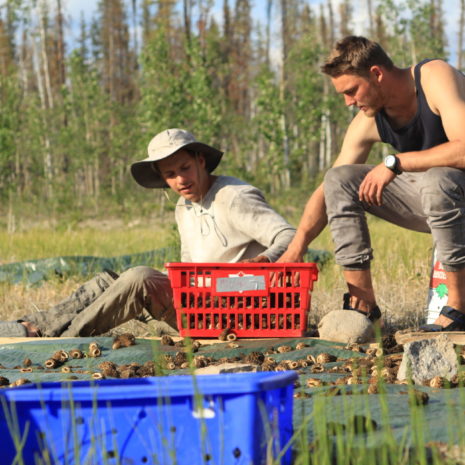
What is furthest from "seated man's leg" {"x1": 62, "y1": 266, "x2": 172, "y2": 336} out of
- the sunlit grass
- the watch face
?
the sunlit grass

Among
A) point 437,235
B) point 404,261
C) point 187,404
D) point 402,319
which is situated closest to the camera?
point 187,404

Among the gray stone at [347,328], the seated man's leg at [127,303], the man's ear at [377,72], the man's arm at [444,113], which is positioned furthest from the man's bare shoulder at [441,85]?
the seated man's leg at [127,303]

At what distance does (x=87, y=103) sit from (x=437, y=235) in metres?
16.7

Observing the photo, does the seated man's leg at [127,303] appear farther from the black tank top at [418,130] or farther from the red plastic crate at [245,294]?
the black tank top at [418,130]

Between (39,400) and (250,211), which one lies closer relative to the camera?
(39,400)

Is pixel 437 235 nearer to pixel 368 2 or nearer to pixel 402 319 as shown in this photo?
pixel 402 319

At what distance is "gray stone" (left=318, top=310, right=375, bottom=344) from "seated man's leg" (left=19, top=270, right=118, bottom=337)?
1.24 m

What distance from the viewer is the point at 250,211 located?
4.27 meters

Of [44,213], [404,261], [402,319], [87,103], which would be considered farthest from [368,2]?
[402,319]

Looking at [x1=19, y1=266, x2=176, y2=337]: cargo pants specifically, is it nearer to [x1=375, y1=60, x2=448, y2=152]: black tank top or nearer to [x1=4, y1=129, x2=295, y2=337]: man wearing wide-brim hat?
[x1=4, y1=129, x2=295, y2=337]: man wearing wide-brim hat

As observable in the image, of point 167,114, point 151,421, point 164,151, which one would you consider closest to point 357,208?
point 164,151

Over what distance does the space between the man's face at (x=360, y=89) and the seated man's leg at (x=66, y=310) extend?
5.20ft

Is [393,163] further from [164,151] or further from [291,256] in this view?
[164,151]

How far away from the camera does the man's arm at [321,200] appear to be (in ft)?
13.1
